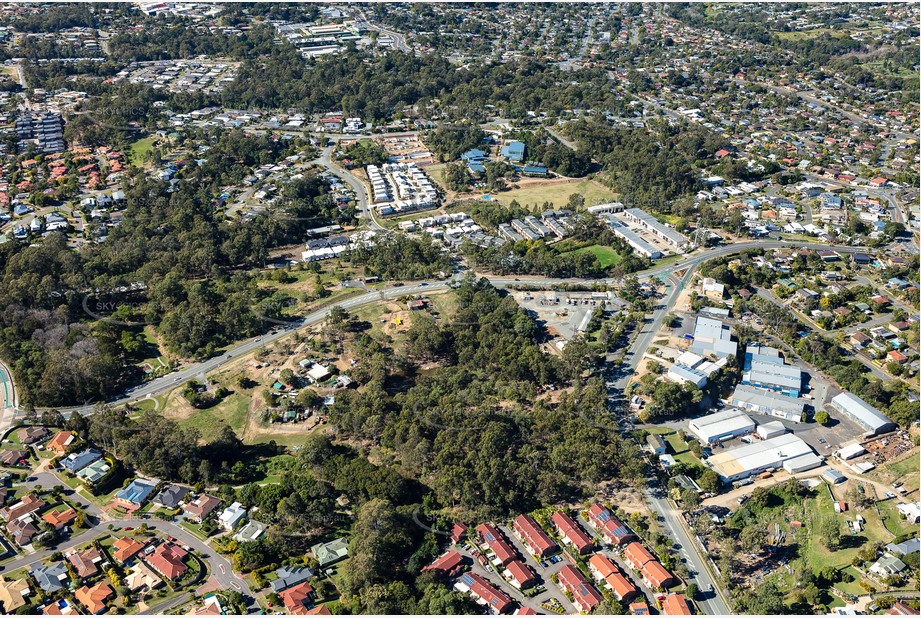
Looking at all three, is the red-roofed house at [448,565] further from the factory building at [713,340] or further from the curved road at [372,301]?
the factory building at [713,340]

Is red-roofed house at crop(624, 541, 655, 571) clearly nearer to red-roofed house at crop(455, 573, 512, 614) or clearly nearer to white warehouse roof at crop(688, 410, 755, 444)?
red-roofed house at crop(455, 573, 512, 614)

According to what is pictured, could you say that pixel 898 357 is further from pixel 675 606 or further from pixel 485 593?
pixel 485 593

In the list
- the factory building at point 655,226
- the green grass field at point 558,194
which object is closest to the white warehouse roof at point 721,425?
the factory building at point 655,226

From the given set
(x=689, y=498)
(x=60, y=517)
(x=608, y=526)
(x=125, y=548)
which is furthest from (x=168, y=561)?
(x=689, y=498)

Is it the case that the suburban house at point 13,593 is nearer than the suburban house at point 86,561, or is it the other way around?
the suburban house at point 13,593

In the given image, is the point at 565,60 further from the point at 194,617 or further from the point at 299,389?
the point at 194,617

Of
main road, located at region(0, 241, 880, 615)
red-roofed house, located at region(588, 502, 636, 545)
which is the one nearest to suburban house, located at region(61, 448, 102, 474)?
main road, located at region(0, 241, 880, 615)
